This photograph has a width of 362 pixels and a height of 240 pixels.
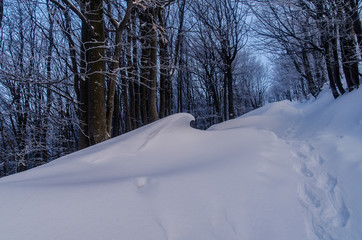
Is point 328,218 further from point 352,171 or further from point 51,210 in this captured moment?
point 51,210

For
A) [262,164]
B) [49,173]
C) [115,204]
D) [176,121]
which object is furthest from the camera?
[176,121]

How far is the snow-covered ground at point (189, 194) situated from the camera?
3.94 ft

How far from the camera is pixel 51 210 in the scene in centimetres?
121

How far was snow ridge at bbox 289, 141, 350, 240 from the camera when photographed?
4.98 feet

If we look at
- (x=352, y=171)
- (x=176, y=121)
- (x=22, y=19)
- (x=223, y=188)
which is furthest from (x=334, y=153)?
(x=22, y=19)

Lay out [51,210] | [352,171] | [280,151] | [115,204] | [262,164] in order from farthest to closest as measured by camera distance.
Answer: [280,151] → [262,164] → [352,171] → [115,204] → [51,210]

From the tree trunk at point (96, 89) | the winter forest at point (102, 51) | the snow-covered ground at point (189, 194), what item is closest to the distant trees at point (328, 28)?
the winter forest at point (102, 51)

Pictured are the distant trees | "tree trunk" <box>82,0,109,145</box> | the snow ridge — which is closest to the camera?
the snow ridge

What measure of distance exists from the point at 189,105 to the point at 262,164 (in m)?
17.4

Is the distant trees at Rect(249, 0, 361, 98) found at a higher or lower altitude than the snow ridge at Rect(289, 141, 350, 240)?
higher

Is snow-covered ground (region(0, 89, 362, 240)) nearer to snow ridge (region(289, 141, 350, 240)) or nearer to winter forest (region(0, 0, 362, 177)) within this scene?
snow ridge (region(289, 141, 350, 240))

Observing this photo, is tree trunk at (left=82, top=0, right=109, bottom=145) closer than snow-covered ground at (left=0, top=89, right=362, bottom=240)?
No

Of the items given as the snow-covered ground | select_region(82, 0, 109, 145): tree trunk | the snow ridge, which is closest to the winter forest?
select_region(82, 0, 109, 145): tree trunk

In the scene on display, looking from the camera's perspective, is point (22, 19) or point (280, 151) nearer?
point (280, 151)
